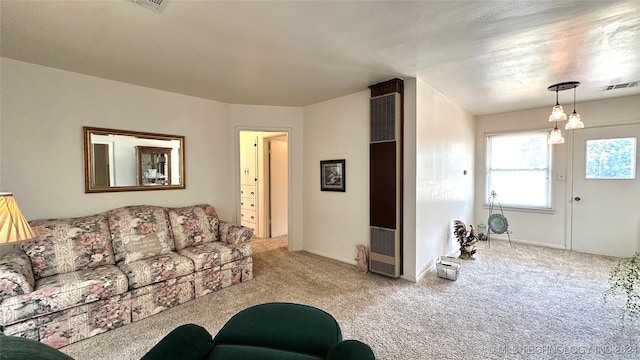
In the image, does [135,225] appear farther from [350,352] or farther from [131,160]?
[350,352]

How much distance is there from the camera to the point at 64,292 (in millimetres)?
2029

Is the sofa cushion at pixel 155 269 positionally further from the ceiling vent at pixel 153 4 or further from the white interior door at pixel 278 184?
the white interior door at pixel 278 184

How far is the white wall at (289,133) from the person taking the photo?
421 cm

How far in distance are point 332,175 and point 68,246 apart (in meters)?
3.13

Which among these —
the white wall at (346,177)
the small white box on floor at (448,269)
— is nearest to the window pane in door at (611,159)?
the small white box on floor at (448,269)

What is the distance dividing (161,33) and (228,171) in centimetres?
234

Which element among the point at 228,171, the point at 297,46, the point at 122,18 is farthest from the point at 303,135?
the point at 122,18

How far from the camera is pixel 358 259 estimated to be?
354 centimetres

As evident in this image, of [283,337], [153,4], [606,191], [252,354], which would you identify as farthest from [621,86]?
[153,4]

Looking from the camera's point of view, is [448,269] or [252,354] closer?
[252,354]

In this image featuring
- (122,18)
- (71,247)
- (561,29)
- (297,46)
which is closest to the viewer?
(122,18)

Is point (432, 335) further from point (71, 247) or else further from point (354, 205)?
point (71, 247)

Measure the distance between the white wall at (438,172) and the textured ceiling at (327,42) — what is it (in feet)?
1.61

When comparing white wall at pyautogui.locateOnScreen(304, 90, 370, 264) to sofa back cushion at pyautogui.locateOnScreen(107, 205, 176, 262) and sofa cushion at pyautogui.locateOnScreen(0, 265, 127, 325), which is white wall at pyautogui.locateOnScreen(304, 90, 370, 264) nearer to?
sofa back cushion at pyautogui.locateOnScreen(107, 205, 176, 262)
